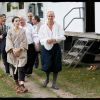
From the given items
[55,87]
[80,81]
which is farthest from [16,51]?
[80,81]

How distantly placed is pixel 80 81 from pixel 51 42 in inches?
68.9

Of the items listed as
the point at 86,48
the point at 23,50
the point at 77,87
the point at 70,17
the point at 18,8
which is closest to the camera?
the point at 23,50

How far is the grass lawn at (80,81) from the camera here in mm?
7715

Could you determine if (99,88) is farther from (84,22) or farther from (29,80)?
(84,22)

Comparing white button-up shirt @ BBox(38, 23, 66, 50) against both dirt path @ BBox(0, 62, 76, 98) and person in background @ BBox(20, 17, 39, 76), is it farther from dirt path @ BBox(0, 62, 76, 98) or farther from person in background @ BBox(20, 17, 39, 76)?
person in background @ BBox(20, 17, 39, 76)

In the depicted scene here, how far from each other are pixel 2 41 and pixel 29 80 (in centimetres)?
143

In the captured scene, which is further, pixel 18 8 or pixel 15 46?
pixel 18 8

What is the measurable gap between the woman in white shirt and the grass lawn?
63cm

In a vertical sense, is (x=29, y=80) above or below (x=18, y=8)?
below

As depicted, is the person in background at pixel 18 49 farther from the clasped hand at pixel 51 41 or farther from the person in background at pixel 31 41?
the person in background at pixel 31 41

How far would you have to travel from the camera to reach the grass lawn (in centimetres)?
772

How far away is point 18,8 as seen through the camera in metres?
19.7

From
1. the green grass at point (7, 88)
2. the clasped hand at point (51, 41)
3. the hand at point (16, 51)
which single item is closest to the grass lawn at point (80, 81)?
the green grass at point (7, 88)

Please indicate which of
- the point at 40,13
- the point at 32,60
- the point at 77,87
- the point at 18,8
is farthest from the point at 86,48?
the point at 18,8
